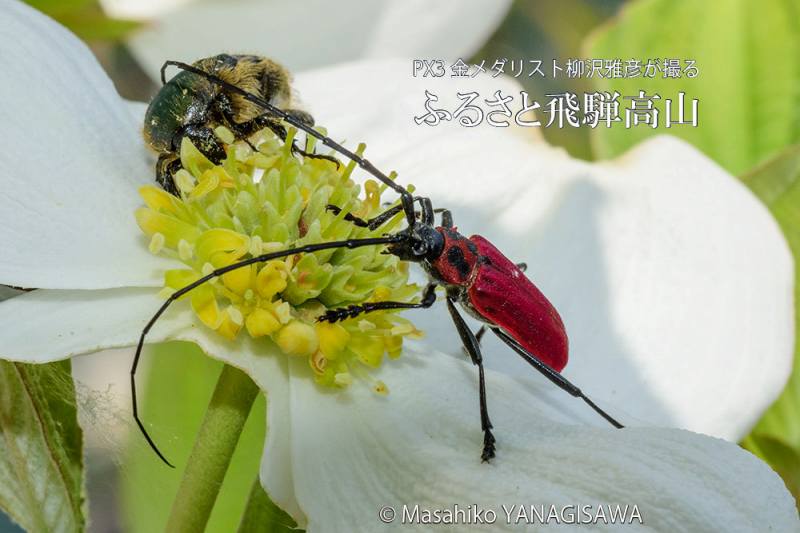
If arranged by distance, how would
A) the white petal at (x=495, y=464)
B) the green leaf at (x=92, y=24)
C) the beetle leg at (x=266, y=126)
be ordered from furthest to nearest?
1. the green leaf at (x=92, y=24)
2. the beetle leg at (x=266, y=126)
3. the white petal at (x=495, y=464)

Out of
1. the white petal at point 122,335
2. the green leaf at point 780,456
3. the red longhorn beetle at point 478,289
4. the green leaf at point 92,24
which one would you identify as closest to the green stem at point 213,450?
the white petal at point 122,335

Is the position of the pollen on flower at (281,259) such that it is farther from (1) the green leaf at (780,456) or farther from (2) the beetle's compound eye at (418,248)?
(1) the green leaf at (780,456)

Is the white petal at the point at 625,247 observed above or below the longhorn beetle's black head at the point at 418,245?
below

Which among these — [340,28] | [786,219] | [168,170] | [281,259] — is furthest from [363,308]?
[340,28]

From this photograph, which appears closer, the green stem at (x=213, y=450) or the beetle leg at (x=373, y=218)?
the green stem at (x=213, y=450)

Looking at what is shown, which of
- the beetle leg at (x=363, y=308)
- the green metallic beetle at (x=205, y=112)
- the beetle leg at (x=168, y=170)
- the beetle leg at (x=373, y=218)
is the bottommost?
the beetle leg at (x=363, y=308)

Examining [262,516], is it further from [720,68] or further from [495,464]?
[720,68]
